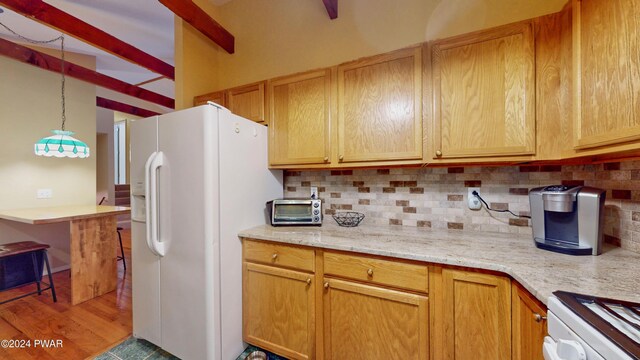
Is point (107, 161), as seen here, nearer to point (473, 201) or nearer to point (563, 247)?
point (473, 201)

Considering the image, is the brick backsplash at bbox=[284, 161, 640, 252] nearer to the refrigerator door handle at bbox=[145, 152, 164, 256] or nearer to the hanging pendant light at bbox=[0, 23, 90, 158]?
the refrigerator door handle at bbox=[145, 152, 164, 256]

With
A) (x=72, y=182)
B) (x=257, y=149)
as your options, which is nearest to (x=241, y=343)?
(x=257, y=149)

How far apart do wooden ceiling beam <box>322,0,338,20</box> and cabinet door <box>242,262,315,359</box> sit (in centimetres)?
196

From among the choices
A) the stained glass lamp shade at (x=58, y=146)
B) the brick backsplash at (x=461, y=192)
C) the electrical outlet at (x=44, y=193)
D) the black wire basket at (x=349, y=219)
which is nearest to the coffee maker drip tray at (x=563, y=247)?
the brick backsplash at (x=461, y=192)

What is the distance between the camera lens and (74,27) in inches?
85.3

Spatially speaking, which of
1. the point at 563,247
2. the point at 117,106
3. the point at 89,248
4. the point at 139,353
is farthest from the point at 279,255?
the point at 117,106

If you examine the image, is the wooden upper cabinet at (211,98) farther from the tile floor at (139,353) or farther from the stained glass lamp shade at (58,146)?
the tile floor at (139,353)

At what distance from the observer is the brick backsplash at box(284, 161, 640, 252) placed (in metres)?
1.17

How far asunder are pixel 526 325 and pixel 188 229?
170 centimetres

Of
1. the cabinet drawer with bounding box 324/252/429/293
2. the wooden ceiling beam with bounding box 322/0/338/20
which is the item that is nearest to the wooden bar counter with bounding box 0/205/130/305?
the cabinet drawer with bounding box 324/252/429/293

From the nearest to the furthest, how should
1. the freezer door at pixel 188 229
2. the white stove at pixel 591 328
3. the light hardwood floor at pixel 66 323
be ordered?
the white stove at pixel 591 328
the freezer door at pixel 188 229
the light hardwood floor at pixel 66 323

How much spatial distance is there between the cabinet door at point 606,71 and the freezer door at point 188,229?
1.78 metres

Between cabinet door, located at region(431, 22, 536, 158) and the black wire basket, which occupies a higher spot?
cabinet door, located at region(431, 22, 536, 158)

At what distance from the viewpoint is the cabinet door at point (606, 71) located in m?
0.81
